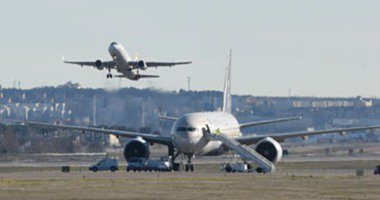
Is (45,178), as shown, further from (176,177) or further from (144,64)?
(144,64)

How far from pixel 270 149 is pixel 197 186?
35.2 meters

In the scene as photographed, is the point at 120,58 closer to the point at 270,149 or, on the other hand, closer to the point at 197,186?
the point at 270,149

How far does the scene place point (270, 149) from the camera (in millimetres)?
115938

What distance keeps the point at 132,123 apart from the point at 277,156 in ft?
174

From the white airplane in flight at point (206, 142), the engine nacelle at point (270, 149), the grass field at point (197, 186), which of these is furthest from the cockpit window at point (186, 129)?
the grass field at point (197, 186)

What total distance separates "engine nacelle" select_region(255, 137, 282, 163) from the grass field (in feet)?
32.0

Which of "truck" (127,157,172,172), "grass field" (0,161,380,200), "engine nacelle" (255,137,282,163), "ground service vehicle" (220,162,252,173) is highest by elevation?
"engine nacelle" (255,137,282,163)

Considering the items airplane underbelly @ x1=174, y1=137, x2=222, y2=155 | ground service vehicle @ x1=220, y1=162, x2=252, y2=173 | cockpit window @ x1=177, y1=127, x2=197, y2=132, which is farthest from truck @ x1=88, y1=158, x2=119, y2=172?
ground service vehicle @ x1=220, y1=162, x2=252, y2=173

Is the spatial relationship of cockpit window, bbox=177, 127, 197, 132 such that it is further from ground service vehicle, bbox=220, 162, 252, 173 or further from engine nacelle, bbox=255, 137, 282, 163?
engine nacelle, bbox=255, 137, 282, 163

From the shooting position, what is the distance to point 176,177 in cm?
9469

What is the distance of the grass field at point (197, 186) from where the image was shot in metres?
72.5

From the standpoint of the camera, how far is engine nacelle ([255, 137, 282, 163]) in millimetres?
115562

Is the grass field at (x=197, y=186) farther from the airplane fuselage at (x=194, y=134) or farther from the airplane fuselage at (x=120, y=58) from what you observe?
the airplane fuselage at (x=120, y=58)

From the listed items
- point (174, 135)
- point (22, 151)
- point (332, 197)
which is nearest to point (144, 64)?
point (174, 135)
